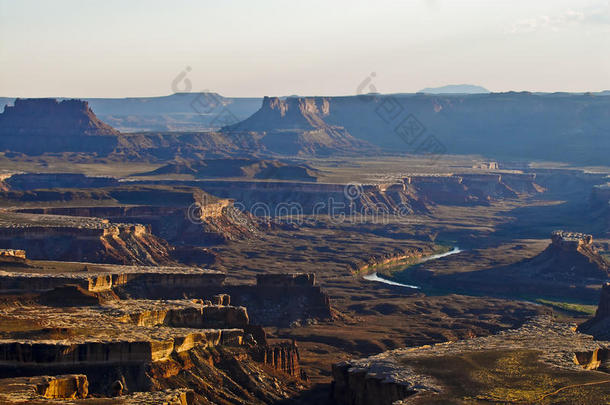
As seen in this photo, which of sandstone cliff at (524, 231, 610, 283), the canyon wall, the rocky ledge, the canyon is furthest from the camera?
sandstone cliff at (524, 231, 610, 283)

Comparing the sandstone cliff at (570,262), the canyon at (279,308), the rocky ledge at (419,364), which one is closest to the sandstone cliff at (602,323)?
the canyon at (279,308)

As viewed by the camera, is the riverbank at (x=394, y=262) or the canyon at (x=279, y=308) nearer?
the canyon at (x=279, y=308)

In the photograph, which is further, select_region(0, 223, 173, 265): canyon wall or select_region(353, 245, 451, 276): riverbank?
select_region(353, 245, 451, 276): riverbank

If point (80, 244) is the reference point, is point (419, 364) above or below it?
below

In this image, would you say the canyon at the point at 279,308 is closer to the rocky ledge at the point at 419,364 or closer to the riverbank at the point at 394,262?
the rocky ledge at the point at 419,364

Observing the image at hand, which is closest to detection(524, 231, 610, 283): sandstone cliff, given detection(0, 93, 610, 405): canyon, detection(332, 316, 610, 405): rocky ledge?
detection(0, 93, 610, 405): canyon

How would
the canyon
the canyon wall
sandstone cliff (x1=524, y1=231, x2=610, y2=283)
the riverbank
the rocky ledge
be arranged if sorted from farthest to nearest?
the riverbank, sandstone cliff (x1=524, y1=231, x2=610, y2=283), the canyon wall, the rocky ledge, the canyon

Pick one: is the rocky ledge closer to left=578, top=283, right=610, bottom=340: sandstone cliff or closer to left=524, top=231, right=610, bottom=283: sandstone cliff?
left=578, top=283, right=610, bottom=340: sandstone cliff

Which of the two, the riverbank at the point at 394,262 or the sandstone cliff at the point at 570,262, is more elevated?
the sandstone cliff at the point at 570,262

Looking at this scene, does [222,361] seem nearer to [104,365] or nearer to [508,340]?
[104,365]

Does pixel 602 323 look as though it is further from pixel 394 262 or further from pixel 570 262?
pixel 394 262

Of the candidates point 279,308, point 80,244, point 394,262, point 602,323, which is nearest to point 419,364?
point 602,323
